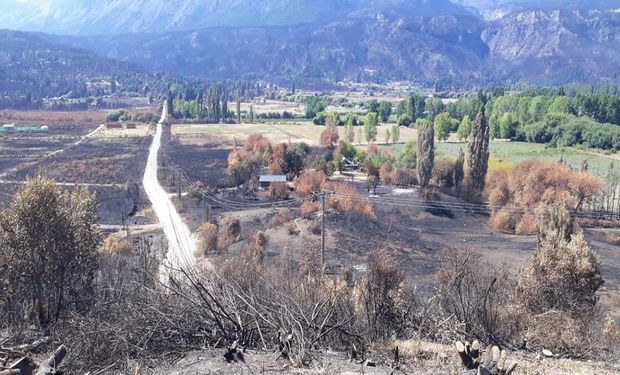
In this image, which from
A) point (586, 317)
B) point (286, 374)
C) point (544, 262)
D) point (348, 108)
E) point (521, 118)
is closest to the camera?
point (286, 374)

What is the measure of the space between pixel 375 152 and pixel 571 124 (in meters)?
19.9

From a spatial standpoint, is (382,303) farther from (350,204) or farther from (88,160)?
(88,160)

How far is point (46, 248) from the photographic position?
36.9ft

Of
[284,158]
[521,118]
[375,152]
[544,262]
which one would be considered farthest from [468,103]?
[544,262]

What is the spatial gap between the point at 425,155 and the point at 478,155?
2864 millimetres

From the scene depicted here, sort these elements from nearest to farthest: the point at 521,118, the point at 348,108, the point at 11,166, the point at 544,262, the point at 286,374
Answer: the point at 286,374 < the point at 544,262 < the point at 11,166 < the point at 521,118 < the point at 348,108

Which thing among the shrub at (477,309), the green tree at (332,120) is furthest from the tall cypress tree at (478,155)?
the green tree at (332,120)

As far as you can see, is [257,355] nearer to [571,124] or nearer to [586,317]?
[586,317]

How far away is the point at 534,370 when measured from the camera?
8695 millimetres

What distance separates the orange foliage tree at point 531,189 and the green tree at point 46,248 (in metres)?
22.6

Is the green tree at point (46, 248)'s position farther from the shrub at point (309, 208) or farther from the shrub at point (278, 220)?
the shrub at point (309, 208)

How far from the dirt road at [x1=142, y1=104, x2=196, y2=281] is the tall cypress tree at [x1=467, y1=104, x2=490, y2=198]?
16063 millimetres

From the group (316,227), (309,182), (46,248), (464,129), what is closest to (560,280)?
(46,248)

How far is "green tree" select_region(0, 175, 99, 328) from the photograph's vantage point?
36.0 feet
